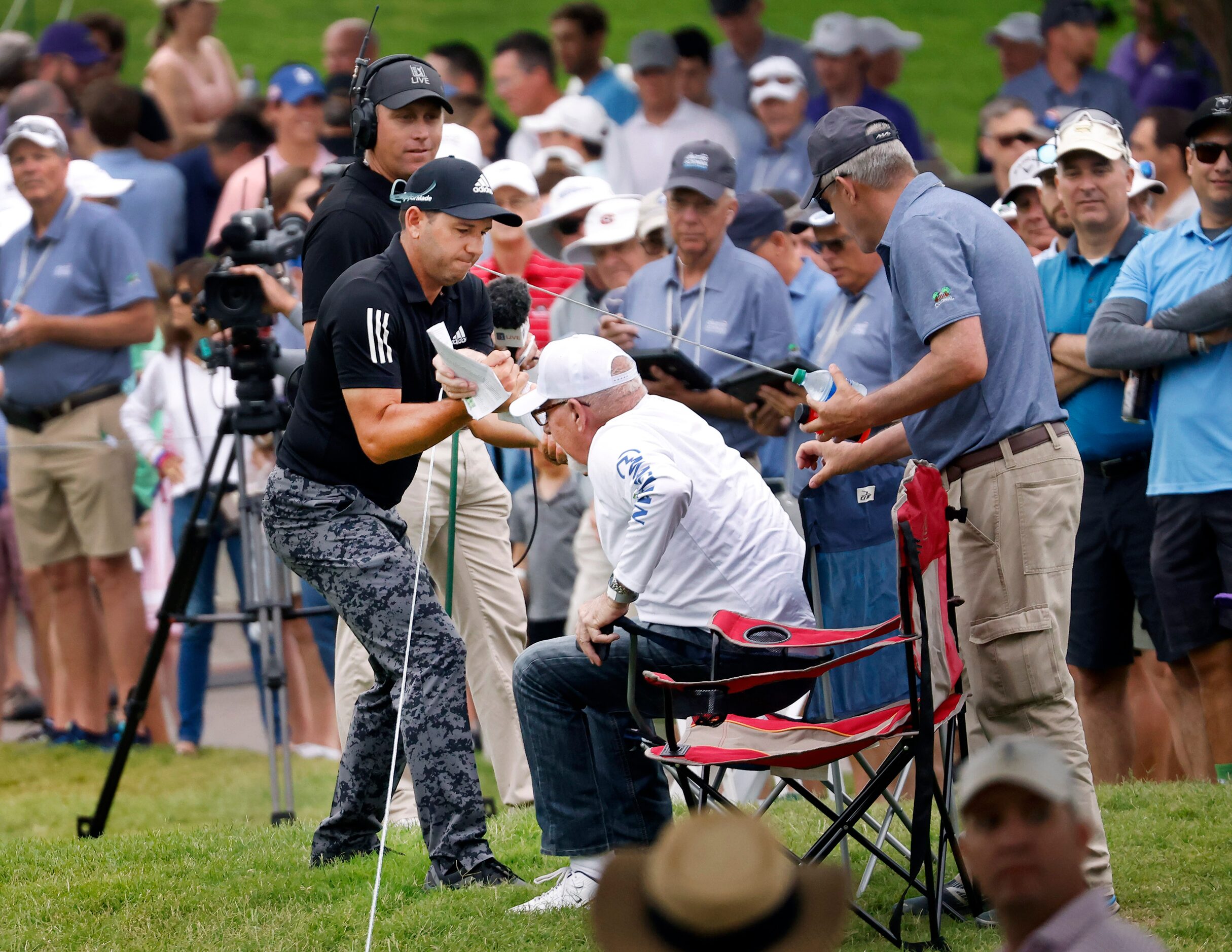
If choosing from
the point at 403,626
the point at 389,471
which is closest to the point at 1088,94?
the point at 389,471

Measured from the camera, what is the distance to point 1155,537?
599cm

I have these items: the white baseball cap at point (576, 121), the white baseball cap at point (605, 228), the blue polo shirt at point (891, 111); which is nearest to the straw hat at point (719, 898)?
the white baseball cap at point (605, 228)

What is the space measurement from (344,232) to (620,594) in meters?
1.71

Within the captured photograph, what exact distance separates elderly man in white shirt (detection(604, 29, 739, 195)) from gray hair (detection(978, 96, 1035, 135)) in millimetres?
1602

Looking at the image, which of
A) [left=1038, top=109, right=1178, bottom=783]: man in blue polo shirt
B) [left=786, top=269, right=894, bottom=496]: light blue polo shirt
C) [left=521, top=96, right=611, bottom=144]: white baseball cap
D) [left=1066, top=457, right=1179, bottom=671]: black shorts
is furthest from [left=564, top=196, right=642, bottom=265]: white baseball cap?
[left=521, top=96, right=611, bottom=144]: white baseball cap

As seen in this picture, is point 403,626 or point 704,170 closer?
point 403,626

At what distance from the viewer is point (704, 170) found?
687 cm

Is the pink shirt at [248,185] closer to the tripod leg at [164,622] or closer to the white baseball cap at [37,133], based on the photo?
the white baseball cap at [37,133]

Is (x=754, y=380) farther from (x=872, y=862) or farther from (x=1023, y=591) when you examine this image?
(x=872, y=862)

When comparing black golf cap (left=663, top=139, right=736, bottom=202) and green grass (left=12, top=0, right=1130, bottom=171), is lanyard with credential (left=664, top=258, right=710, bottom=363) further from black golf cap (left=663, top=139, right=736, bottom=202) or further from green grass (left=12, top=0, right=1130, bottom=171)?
green grass (left=12, top=0, right=1130, bottom=171)

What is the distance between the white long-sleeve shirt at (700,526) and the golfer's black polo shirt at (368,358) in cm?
64

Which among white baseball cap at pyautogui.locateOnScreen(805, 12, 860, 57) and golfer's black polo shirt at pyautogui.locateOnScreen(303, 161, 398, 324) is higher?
white baseball cap at pyautogui.locateOnScreen(805, 12, 860, 57)

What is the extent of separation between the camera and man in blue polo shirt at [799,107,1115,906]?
431cm

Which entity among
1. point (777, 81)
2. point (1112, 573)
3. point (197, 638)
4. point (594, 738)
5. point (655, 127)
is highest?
Answer: point (777, 81)
